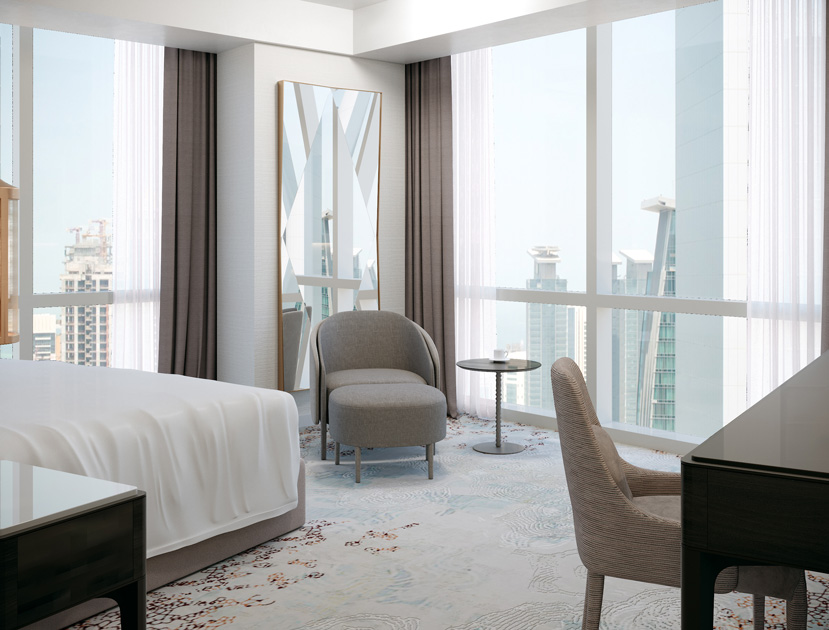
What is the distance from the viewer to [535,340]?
20.4ft

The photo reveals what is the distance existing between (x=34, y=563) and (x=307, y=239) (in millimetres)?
4415

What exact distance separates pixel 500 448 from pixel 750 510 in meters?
3.72

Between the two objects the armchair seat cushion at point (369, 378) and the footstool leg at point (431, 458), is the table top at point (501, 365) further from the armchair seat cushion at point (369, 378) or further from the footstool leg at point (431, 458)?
the footstool leg at point (431, 458)

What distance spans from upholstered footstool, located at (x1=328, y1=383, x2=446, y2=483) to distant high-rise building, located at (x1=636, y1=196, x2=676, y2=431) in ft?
6.12

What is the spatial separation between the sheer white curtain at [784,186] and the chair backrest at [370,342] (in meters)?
2.01

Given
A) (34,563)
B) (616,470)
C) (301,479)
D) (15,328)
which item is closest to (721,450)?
(616,470)

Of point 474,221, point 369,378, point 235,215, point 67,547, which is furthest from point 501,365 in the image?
point 67,547

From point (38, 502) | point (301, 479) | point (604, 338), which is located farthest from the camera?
point (604, 338)

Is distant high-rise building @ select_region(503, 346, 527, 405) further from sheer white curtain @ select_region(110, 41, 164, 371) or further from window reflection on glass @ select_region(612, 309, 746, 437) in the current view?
sheer white curtain @ select_region(110, 41, 164, 371)

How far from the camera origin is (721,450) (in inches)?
58.7

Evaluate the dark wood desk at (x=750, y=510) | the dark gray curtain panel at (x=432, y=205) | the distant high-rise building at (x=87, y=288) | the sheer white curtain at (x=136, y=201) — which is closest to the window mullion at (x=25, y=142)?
the distant high-rise building at (x=87, y=288)

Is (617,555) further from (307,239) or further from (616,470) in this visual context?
(307,239)

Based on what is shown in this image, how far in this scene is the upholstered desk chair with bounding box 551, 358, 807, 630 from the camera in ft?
6.77

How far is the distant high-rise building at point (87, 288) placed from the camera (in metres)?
5.41
